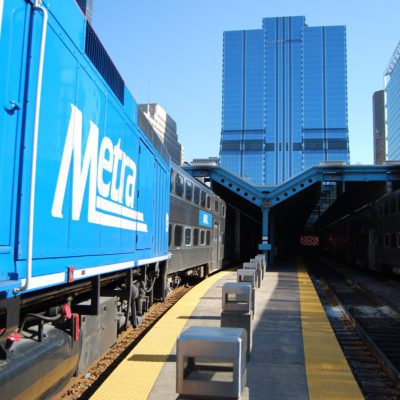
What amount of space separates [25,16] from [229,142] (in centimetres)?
13231

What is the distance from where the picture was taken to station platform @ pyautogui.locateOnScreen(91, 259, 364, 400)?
498 cm

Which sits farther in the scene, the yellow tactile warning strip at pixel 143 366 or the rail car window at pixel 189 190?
the rail car window at pixel 189 190

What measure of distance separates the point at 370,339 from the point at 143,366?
13.5ft

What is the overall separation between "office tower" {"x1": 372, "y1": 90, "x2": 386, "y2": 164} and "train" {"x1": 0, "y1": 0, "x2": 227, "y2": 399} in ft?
534

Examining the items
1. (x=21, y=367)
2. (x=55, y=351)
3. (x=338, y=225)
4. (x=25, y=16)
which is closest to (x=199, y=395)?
(x=21, y=367)

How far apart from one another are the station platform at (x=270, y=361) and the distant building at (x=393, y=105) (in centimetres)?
12365

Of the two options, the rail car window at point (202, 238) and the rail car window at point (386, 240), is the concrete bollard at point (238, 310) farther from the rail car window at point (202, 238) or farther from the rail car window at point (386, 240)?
the rail car window at point (386, 240)

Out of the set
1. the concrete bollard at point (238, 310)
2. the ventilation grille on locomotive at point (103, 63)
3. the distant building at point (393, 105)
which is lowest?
the concrete bollard at point (238, 310)

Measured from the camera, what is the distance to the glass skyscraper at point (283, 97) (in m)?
136

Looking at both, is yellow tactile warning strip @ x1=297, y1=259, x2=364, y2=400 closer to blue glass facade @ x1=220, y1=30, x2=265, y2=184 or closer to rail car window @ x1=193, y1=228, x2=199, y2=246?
rail car window @ x1=193, y1=228, x2=199, y2=246

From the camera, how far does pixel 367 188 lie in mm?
33000

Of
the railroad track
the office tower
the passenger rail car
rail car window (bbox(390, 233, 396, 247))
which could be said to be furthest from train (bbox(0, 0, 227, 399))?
the office tower

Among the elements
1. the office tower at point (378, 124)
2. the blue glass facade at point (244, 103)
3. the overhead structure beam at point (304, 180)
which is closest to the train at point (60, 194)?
the overhead structure beam at point (304, 180)

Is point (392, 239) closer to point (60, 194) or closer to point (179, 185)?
point (179, 185)
